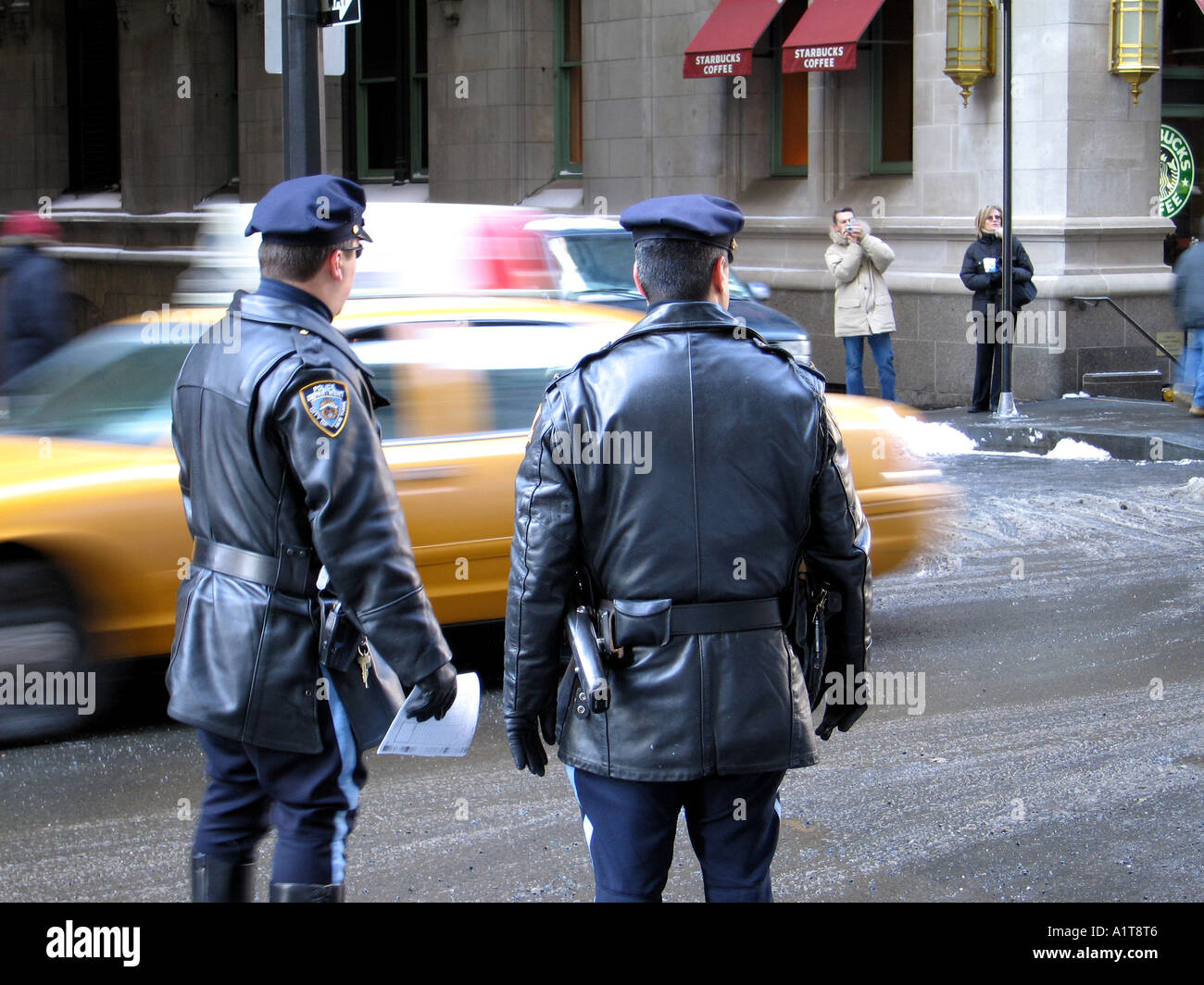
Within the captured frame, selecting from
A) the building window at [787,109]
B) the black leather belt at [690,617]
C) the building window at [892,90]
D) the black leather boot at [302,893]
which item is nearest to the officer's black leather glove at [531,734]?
the black leather belt at [690,617]

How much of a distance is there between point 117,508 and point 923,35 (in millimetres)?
13026

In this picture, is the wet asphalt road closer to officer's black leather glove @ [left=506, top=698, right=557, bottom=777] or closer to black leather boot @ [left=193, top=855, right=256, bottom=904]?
black leather boot @ [left=193, top=855, right=256, bottom=904]

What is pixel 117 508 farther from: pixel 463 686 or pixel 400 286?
pixel 463 686

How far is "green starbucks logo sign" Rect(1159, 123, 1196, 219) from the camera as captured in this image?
1731 centimetres

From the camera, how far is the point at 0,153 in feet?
96.3

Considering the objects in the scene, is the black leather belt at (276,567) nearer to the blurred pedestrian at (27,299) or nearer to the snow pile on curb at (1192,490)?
the blurred pedestrian at (27,299)

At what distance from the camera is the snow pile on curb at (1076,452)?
1340 centimetres

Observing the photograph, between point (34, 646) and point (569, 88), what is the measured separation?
16622 mm

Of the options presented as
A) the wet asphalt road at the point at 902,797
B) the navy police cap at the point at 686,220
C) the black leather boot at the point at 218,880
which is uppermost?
the navy police cap at the point at 686,220

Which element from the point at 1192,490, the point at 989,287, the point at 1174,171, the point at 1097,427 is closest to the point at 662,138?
the point at 989,287

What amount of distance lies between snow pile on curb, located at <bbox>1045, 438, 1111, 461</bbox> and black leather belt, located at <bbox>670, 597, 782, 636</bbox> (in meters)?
10.8

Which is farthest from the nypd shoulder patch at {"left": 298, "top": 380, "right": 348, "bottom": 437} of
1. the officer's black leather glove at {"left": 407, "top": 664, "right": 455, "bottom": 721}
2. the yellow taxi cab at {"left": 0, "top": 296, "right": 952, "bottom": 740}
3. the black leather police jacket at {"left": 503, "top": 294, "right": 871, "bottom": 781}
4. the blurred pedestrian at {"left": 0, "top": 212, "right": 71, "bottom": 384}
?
the blurred pedestrian at {"left": 0, "top": 212, "right": 71, "bottom": 384}

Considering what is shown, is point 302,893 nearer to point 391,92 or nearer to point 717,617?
point 717,617

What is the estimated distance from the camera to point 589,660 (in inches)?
127
